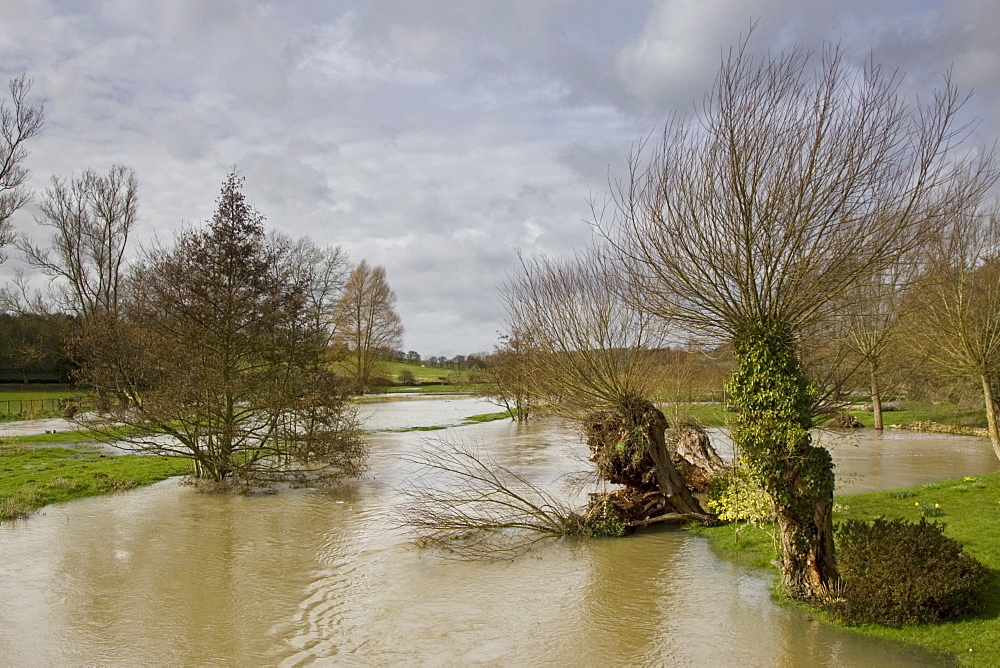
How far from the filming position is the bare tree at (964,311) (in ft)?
46.2

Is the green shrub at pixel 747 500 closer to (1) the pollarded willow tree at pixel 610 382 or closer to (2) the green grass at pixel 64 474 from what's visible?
(1) the pollarded willow tree at pixel 610 382

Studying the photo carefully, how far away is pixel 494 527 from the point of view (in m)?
12.3

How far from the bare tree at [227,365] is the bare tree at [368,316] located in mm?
38412

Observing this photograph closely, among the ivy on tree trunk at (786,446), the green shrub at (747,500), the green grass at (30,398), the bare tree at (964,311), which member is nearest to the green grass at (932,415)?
the bare tree at (964,311)

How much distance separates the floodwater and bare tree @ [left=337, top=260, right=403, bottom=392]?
144 feet

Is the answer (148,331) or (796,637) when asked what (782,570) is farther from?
(148,331)

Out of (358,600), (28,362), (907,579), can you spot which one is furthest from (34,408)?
(907,579)

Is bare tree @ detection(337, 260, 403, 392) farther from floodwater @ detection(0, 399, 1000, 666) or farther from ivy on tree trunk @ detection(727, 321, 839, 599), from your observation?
ivy on tree trunk @ detection(727, 321, 839, 599)

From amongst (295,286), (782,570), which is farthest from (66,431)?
(782,570)

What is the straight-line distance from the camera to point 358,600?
30.9 ft

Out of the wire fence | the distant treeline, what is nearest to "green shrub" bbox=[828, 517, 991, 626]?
the wire fence

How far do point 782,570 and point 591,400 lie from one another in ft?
16.1

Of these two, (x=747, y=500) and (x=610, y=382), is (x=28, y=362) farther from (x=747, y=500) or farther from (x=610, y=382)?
(x=747, y=500)

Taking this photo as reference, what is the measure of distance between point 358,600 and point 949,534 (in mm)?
8769
